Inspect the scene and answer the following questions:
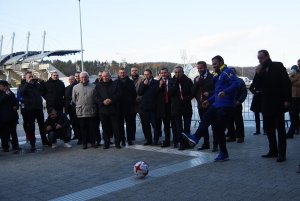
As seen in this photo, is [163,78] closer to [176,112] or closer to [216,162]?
[176,112]

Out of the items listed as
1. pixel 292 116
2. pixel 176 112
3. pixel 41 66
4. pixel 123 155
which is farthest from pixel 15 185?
pixel 41 66

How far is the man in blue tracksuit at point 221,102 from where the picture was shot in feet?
22.6

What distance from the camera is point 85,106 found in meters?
9.41

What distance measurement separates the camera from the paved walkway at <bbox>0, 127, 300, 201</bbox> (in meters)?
5.23

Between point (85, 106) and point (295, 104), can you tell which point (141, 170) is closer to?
point (85, 106)

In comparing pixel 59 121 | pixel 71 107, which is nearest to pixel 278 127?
pixel 59 121

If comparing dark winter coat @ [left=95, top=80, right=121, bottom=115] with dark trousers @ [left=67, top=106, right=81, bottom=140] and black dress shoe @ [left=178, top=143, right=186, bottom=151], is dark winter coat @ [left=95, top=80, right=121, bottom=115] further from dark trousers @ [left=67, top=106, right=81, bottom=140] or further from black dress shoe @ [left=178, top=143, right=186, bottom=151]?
black dress shoe @ [left=178, top=143, right=186, bottom=151]

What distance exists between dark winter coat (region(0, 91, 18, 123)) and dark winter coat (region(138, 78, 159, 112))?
3.26m

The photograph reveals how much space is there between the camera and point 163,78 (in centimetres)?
892

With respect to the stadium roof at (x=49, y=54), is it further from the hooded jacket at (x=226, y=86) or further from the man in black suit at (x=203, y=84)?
the hooded jacket at (x=226, y=86)

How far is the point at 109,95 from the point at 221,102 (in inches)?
127

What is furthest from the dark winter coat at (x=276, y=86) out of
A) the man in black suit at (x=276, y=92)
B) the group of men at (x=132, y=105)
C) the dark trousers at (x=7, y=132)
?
the dark trousers at (x=7, y=132)

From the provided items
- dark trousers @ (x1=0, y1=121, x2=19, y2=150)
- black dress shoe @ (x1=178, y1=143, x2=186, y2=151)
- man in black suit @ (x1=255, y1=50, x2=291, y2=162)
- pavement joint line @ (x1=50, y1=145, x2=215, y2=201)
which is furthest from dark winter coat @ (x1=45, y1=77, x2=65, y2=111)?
man in black suit @ (x1=255, y1=50, x2=291, y2=162)

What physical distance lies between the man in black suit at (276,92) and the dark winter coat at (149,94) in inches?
115
